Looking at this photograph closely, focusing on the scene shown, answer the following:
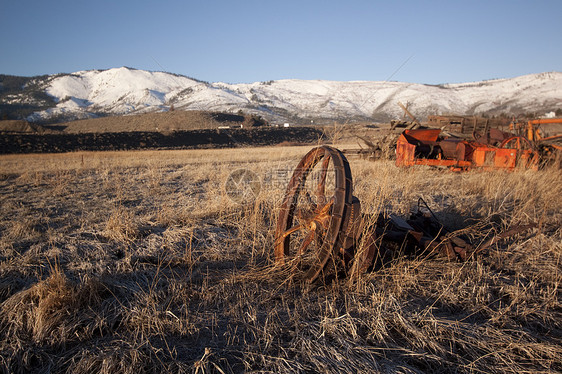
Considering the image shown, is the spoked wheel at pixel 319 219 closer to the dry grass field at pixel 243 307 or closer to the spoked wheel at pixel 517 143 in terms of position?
the dry grass field at pixel 243 307

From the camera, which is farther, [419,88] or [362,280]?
[419,88]

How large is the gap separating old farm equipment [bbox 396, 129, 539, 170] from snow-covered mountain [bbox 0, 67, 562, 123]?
224 ft

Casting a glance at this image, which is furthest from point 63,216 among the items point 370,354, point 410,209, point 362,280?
point 410,209

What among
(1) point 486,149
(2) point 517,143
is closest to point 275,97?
(1) point 486,149

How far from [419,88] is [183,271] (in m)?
114

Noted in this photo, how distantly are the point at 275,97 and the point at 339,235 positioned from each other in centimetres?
11027

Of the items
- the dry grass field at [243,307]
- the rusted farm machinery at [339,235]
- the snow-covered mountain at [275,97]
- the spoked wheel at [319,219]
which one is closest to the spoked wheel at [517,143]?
the dry grass field at [243,307]

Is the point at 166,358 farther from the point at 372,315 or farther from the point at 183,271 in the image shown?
the point at 372,315

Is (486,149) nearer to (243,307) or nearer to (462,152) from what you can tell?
(462,152)

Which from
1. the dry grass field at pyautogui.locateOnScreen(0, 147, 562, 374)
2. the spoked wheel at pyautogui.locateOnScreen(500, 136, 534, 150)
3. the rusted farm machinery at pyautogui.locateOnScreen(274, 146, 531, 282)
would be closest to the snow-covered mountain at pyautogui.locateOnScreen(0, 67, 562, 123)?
the spoked wheel at pyautogui.locateOnScreen(500, 136, 534, 150)

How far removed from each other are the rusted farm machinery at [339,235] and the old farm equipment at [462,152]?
542cm

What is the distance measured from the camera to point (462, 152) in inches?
327

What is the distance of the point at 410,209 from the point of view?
5.03m

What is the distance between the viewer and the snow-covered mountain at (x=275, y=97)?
78250mm
